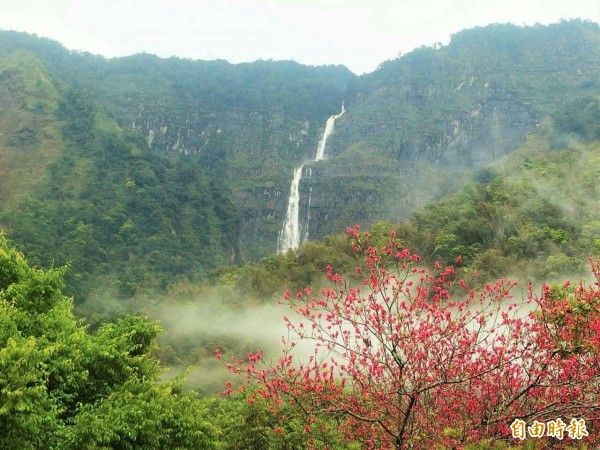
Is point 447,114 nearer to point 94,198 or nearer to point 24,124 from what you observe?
point 94,198

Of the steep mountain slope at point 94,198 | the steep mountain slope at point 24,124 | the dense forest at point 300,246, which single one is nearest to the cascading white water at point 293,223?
the dense forest at point 300,246

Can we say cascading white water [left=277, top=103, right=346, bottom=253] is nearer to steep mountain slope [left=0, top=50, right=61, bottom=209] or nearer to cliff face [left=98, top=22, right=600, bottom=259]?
cliff face [left=98, top=22, right=600, bottom=259]

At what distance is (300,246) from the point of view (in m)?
54.3

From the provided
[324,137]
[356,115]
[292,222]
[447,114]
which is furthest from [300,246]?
[324,137]

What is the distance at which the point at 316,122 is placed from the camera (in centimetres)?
10975

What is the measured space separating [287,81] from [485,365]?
118 m

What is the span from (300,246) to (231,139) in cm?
5583

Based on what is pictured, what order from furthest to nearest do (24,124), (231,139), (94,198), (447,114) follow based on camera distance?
(231,139), (447,114), (24,124), (94,198)

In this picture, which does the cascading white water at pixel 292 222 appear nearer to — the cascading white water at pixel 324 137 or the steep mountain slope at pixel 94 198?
the steep mountain slope at pixel 94 198

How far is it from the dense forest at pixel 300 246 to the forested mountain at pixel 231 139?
0.45 m

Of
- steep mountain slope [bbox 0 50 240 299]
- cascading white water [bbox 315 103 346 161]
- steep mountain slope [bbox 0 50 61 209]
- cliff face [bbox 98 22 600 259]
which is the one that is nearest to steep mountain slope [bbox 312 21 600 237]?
cliff face [bbox 98 22 600 259]

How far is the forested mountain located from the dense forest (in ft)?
1.47

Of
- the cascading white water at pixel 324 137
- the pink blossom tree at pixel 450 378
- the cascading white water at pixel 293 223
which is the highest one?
the cascading white water at pixel 324 137

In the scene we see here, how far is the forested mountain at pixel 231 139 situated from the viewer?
198 feet
